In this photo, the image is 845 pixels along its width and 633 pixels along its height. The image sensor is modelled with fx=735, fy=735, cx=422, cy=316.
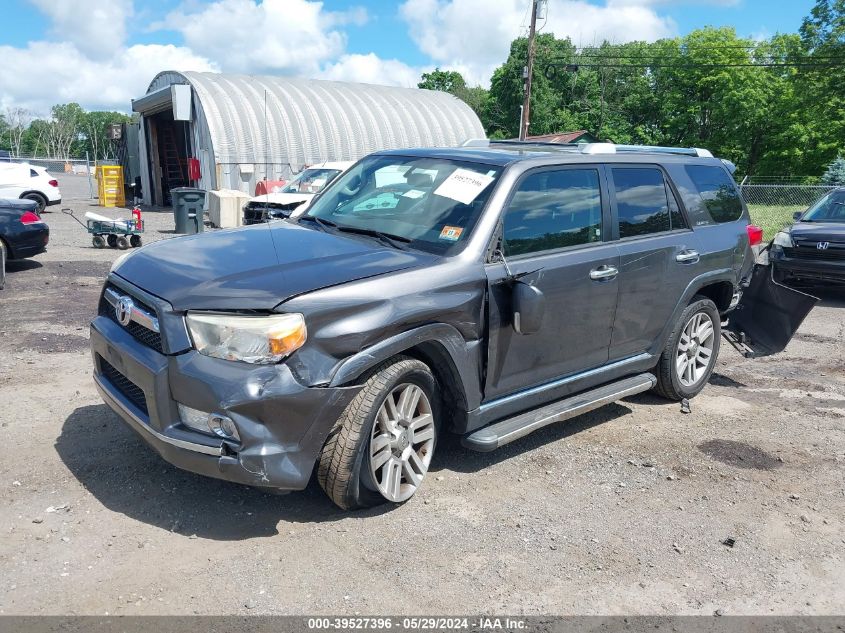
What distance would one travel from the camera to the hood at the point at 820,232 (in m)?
10.8

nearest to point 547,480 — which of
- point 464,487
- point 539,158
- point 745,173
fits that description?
point 464,487

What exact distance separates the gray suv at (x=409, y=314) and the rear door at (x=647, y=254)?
0.02m

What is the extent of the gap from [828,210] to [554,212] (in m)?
9.35

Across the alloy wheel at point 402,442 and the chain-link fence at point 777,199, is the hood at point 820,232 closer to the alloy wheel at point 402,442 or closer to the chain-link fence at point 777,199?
the alloy wheel at point 402,442

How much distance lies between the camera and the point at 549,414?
462 cm

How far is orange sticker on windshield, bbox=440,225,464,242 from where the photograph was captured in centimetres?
429

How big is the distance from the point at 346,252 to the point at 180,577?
1866 millimetres

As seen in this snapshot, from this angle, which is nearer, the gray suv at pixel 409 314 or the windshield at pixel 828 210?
the gray suv at pixel 409 314

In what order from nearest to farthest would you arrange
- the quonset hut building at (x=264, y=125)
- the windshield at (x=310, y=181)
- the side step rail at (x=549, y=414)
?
the side step rail at (x=549, y=414) < the windshield at (x=310, y=181) < the quonset hut building at (x=264, y=125)

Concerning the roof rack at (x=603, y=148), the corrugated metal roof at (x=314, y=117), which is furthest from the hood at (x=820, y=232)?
the corrugated metal roof at (x=314, y=117)

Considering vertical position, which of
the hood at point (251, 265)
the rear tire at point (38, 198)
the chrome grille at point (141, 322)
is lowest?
the rear tire at point (38, 198)

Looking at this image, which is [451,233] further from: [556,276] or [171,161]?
[171,161]

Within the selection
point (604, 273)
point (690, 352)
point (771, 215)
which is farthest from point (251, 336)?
point (771, 215)

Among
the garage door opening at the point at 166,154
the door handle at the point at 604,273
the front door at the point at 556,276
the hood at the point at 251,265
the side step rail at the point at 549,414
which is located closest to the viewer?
the hood at the point at 251,265
